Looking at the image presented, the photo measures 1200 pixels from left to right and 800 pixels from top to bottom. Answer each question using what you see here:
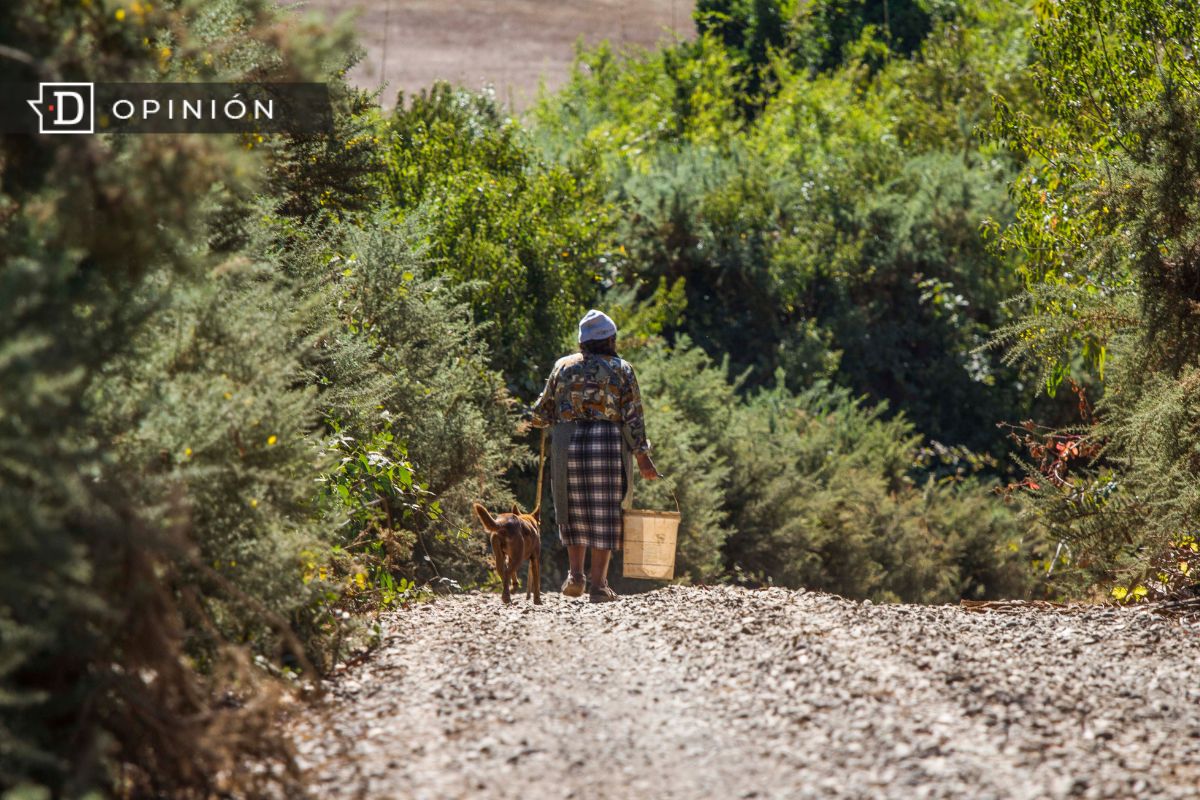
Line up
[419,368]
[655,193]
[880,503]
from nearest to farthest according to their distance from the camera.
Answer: [419,368], [880,503], [655,193]

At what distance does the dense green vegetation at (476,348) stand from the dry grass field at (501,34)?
335 cm

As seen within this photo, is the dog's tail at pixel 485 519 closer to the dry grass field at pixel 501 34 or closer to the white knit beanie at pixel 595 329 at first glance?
the white knit beanie at pixel 595 329

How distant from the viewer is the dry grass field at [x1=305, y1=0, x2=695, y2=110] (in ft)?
114

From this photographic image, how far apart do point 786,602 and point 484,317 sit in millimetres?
8650

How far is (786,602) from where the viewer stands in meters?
9.80

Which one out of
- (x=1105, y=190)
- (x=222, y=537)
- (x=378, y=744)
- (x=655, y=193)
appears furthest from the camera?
(x=655, y=193)

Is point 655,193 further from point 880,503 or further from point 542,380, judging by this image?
point 542,380

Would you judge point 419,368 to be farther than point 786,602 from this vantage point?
Yes

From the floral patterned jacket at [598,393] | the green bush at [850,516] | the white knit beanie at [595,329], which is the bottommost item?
the green bush at [850,516]

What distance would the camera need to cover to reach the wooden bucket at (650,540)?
1084 cm

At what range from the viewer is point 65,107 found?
19.4 feet

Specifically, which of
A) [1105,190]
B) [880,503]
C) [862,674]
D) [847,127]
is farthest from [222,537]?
[847,127]

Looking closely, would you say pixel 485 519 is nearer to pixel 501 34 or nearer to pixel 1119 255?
pixel 1119 255

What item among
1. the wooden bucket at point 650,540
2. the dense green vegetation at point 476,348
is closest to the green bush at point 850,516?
the dense green vegetation at point 476,348
